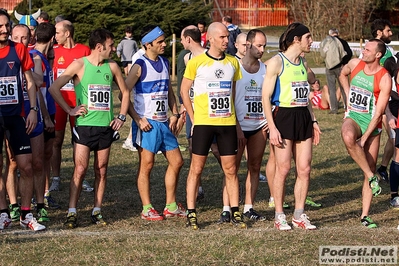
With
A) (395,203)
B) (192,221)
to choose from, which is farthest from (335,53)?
(192,221)

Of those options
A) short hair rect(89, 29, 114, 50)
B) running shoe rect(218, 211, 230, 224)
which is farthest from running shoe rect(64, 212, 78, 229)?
short hair rect(89, 29, 114, 50)

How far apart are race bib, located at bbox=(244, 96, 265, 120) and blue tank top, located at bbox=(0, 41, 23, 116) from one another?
2628 millimetres

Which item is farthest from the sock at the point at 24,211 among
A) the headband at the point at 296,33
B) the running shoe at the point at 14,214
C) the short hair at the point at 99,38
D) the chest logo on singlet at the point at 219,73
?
the headband at the point at 296,33

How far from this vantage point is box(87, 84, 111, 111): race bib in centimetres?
892

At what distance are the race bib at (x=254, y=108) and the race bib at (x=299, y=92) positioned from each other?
87 cm

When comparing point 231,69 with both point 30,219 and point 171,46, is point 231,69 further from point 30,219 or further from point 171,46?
point 171,46

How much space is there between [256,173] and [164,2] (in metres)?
23.3

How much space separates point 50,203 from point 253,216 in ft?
8.93

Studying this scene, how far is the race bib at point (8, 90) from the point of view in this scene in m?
8.58

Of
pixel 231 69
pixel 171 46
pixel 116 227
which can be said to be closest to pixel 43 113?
pixel 116 227

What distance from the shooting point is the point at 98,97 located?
29.4 ft

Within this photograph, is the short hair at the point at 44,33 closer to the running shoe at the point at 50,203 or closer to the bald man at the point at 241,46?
the running shoe at the point at 50,203

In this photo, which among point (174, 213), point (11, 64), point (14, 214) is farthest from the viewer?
point (174, 213)

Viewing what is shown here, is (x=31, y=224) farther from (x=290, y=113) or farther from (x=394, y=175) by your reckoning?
(x=394, y=175)
